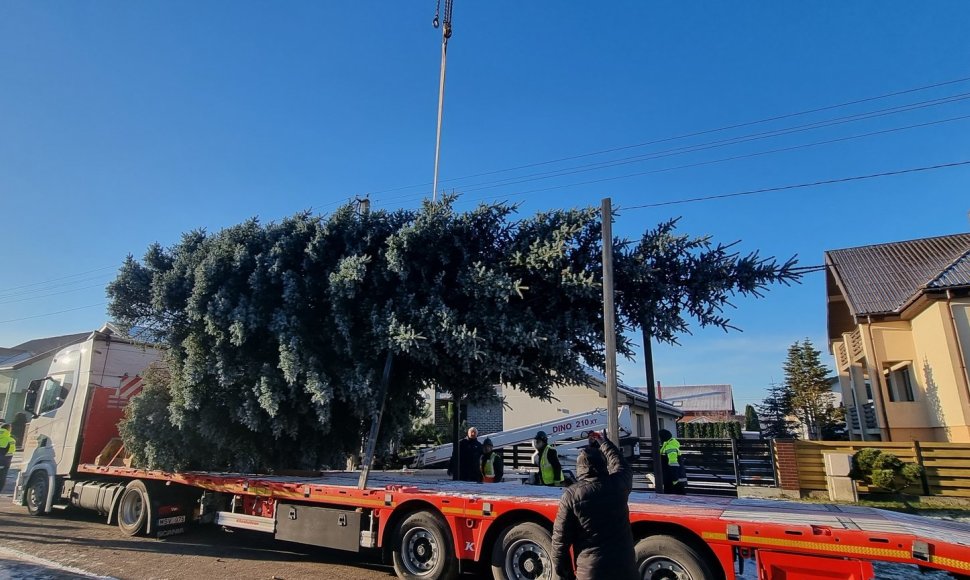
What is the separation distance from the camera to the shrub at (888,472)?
12.2m

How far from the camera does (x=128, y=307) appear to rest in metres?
10.8

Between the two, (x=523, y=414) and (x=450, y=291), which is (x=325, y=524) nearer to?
(x=450, y=291)

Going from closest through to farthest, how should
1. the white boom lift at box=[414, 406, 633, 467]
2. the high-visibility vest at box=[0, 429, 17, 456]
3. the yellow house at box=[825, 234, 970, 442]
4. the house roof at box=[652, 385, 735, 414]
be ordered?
the high-visibility vest at box=[0, 429, 17, 456] → the yellow house at box=[825, 234, 970, 442] → the white boom lift at box=[414, 406, 633, 467] → the house roof at box=[652, 385, 735, 414]

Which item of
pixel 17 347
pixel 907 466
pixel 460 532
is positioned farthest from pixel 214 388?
pixel 17 347

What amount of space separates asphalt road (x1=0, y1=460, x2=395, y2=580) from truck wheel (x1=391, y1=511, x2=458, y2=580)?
2.24 ft

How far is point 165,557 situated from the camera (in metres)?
8.45

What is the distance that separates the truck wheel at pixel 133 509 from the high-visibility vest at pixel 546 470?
7.04 m

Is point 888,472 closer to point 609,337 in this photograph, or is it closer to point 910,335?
point 910,335

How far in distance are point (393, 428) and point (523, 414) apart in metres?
17.1

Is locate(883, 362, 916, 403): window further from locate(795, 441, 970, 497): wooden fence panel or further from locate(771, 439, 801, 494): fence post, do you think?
locate(771, 439, 801, 494): fence post

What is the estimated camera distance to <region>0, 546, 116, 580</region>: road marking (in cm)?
736

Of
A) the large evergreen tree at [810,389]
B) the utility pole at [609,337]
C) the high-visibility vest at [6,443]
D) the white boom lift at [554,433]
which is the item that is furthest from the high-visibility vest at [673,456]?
the large evergreen tree at [810,389]

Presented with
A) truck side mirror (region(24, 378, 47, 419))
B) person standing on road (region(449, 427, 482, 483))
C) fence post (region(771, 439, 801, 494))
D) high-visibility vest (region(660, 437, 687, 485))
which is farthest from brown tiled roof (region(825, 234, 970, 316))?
truck side mirror (region(24, 378, 47, 419))

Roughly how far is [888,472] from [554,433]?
27.9ft
